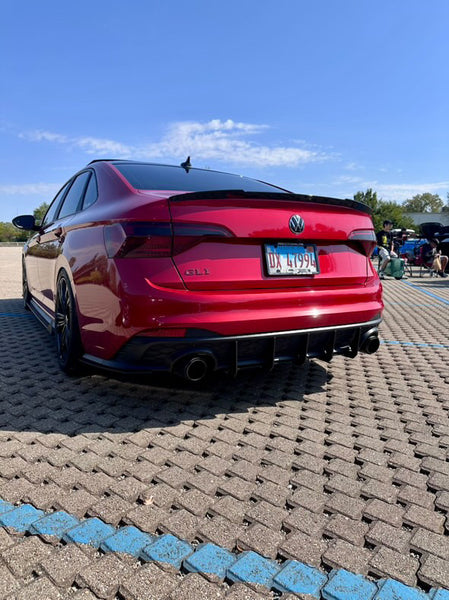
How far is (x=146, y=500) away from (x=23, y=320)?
183 inches

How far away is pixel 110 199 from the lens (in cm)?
270

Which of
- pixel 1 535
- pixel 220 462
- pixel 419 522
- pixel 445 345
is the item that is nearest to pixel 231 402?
pixel 220 462

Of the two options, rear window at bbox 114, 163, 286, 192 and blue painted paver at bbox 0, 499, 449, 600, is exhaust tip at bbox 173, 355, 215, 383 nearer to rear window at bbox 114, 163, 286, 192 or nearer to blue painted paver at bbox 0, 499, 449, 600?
blue painted paver at bbox 0, 499, 449, 600

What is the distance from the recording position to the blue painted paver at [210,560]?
4.57ft

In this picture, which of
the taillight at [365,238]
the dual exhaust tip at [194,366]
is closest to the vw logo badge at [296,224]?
the taillight at [365,238]

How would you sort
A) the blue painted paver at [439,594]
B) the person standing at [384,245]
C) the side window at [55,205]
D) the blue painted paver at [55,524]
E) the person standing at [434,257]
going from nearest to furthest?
the blue painted paver at [439,594], the blue painted paver at [55,524], the side window at [55,205], the person standing at [384,245], the person standing at [434,257]

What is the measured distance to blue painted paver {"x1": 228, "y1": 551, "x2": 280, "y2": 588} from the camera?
1.36 m

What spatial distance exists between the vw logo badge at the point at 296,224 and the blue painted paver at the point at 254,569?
171 cm

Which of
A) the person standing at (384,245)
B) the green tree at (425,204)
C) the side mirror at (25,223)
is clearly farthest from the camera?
the green tree at (425,204)

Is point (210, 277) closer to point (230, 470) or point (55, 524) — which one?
point (230, 470)

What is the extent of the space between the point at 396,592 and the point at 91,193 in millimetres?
2904

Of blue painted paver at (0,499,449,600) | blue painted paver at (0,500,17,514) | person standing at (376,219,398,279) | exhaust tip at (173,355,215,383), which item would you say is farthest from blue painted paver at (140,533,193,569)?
person standing at (376,219,398,279)

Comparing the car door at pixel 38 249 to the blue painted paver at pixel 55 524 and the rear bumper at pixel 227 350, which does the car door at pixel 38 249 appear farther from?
the blue painted paver at pixel 55 524

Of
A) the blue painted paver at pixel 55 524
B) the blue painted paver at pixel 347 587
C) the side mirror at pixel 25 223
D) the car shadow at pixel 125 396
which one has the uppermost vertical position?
the side mirror at pixel 25 223
